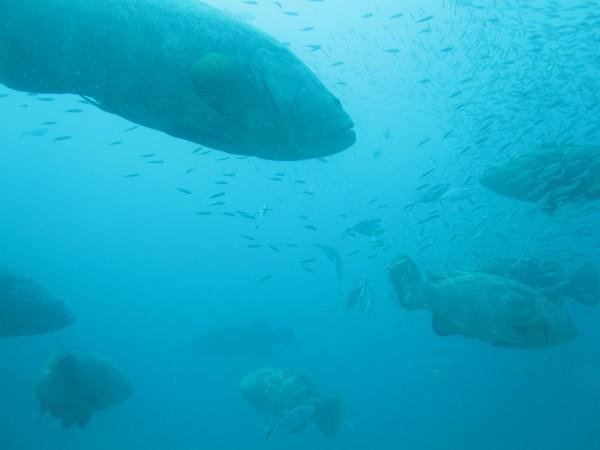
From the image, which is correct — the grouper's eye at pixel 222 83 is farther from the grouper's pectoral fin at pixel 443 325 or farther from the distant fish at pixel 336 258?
the distant fish at pixel 336 258

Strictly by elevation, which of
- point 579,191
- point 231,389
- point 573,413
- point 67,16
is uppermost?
point 67,16

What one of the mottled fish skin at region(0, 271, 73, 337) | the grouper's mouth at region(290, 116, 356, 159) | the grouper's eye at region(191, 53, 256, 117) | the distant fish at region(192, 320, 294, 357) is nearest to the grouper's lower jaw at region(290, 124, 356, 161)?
the grouper's mouth at region(290, 116, 356, 159)

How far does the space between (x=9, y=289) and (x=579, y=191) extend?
29.8 feet

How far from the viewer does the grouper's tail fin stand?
1016cm

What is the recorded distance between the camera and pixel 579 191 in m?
6.95

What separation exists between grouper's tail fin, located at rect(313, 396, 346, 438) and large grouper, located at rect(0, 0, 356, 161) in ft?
31.1

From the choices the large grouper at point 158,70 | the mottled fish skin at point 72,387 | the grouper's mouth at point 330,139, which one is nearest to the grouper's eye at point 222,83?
the large grouper at point 158,70

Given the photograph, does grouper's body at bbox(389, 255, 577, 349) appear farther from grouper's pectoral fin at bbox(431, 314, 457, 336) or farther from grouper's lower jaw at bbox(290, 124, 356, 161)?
grouper's lower jaw at bbox(290, 124, 356, 161)

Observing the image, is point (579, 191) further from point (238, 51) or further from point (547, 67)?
point (547, 67)

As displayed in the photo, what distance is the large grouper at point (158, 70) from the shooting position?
188 centimetres

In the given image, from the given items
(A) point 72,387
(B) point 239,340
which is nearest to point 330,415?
(A) point 72,387

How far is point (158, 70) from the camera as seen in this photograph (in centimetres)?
188

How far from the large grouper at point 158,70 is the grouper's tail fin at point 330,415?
949cm

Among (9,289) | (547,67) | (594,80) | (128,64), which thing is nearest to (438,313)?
(128,64)
